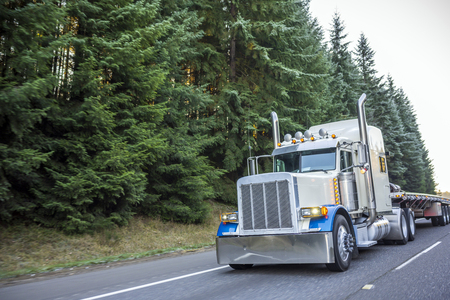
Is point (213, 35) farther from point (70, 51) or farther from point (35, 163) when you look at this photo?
point (35, 163)

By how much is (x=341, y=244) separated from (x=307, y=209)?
3.20 feet

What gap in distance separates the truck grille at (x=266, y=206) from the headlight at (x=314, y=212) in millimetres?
288

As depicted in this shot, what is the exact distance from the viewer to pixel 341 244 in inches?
271

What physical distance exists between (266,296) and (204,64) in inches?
636

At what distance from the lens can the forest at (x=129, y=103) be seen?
9.52 metres

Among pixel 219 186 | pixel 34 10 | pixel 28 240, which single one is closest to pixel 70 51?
pixel 34 10

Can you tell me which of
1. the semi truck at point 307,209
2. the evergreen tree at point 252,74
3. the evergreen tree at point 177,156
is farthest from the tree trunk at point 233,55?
the semi truck at point 307,209

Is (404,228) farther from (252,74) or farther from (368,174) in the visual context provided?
(252,74)

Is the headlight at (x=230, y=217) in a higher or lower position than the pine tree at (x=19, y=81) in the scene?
lower

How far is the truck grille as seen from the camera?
6910 mm

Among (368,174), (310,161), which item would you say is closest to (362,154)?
(310,161)

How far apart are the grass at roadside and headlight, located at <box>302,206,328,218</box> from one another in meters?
5.80

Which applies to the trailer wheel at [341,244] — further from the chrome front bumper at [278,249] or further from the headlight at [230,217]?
the headlight at [230,217]

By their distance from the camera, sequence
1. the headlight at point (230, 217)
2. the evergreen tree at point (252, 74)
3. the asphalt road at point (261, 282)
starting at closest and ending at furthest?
the asphalt road at point (261, 282) < the headlight at point (230, 217) < the evergreen tree at point (252, 74)
